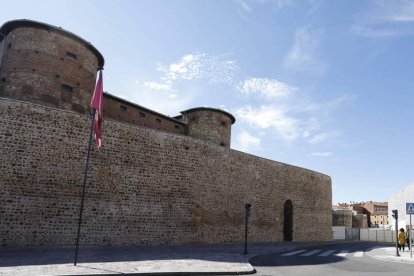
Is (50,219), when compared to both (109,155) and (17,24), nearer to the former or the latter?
(109,155)

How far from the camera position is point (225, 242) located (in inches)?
799

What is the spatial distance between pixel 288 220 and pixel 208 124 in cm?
996

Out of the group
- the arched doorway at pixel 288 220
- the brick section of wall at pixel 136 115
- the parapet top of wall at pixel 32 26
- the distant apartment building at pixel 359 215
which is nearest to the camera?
the parapet top of wall at pixel 32 26

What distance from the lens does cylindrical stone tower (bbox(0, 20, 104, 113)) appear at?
19781 millimetres

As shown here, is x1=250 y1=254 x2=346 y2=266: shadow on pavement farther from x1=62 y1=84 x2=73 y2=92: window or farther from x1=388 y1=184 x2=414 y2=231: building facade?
x1=388 y1=184 x2=414 y2=231: building facade

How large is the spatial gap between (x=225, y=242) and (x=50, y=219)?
9.92m

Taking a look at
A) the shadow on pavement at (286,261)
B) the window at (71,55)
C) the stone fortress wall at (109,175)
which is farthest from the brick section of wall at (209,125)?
the shadow on pavement at (286,261)

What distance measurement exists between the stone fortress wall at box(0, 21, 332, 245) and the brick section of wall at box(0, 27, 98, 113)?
6cm

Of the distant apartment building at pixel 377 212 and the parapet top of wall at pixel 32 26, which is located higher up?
the parapet top of wall at pixel 32 26

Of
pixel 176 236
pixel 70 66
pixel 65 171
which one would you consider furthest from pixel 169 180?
pixel 70 66

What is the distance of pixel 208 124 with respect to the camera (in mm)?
29969

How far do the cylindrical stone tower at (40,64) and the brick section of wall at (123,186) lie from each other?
611 centimetres

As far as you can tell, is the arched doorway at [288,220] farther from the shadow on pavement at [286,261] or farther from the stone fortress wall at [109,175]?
the shadow on pavement at [286,261]

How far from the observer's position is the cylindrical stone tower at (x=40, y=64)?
1978cm
